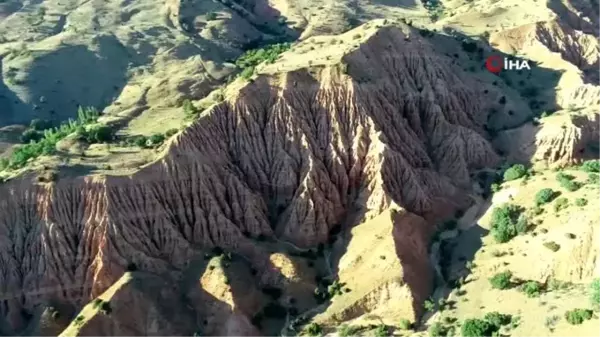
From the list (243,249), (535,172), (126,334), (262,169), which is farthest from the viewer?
A: (535,172)

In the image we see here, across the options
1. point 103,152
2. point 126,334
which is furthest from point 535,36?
point 126,334

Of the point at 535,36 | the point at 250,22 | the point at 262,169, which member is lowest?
the point at 250,22

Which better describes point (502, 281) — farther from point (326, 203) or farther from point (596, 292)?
point (326, 203)

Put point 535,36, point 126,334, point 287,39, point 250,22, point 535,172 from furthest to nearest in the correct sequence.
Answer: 1. point 250,22
2. point 287,39
3. point 535,36
4. point 535,172
5. point 126,334

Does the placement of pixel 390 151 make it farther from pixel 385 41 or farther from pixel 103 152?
pixel 103 152

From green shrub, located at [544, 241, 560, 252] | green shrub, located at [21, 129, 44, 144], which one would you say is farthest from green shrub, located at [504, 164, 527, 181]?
green shrub, located at [21, 129, 44, 144]

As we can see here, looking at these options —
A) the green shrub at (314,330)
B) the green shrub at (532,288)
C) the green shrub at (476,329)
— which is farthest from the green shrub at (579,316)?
the green shrub at (314,330)
